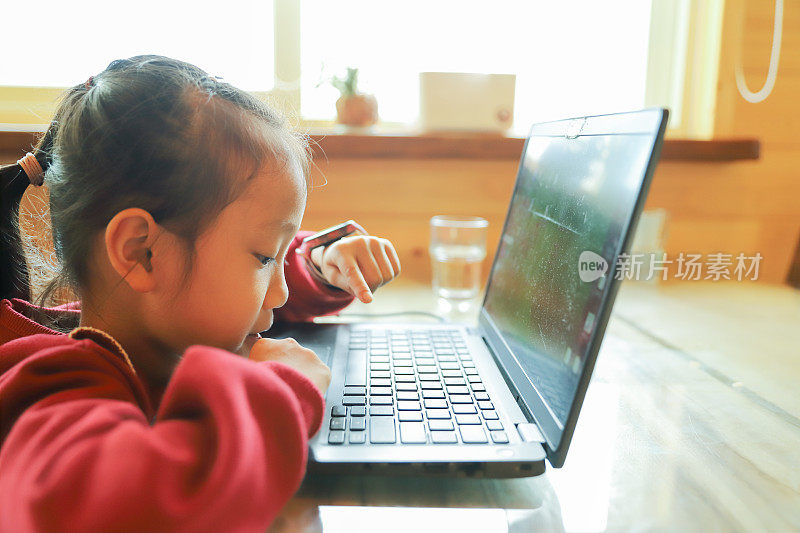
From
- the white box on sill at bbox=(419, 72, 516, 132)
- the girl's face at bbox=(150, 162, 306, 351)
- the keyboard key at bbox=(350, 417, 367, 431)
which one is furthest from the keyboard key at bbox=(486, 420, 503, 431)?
the white box on sill at bbox=(419, 72, 516, 132)

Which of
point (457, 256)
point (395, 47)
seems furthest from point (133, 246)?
point (395, 47)

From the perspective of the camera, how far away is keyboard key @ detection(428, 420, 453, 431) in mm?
479

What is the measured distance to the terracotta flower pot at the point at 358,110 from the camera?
1.31 m

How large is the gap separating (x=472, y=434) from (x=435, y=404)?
7 cm

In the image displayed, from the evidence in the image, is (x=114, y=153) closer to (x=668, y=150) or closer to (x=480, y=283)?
(x=480, y=283)

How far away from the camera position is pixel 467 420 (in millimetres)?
499

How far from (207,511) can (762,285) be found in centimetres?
131

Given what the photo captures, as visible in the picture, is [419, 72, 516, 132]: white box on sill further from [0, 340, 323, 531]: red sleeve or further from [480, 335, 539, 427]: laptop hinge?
[0, 340, 323, 531]: red sleeve

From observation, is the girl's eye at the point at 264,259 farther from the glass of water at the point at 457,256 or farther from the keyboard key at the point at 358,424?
the glass of water at the point at 457,256

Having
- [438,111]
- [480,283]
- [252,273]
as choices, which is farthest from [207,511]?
[438,111]

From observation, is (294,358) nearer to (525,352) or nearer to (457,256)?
Answer: (525,352)

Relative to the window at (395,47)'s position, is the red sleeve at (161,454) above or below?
below

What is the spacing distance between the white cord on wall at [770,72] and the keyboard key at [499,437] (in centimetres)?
120

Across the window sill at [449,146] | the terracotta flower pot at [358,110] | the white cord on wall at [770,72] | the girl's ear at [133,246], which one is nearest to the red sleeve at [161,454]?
the girl's ear at [133,246]
